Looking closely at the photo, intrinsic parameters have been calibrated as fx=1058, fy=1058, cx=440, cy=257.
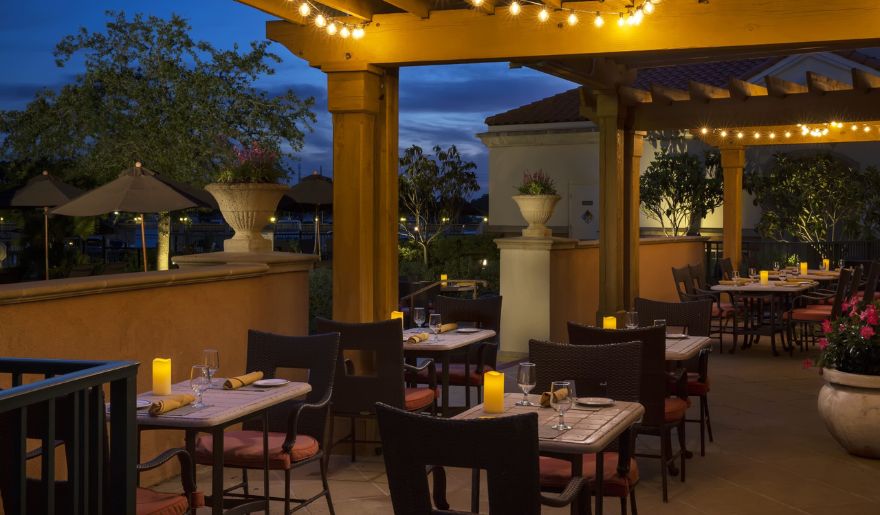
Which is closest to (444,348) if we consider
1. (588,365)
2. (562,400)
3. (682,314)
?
(682,314)

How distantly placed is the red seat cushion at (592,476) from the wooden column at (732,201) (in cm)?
1226

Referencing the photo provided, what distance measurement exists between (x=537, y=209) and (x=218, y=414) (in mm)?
7235

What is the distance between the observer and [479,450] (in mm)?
2912

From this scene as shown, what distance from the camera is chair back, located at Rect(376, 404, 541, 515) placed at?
290 cm

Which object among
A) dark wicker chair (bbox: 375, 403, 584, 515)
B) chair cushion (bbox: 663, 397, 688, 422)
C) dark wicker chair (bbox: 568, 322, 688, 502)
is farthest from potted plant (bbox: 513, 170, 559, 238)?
dark wicker chair (bbox: 375, 403, 584, 515)

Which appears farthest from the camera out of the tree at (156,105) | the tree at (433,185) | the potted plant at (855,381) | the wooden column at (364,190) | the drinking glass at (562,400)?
the tree at (156,105)

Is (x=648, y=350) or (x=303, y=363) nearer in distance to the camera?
(x=303, y=363)

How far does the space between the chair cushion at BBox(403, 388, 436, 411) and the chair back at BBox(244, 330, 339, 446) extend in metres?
0.93

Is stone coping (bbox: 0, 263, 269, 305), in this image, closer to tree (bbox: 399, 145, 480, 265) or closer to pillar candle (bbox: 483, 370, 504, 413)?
pillar candle (bbox: 483, 370, 504, 413)

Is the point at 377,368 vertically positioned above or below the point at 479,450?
below

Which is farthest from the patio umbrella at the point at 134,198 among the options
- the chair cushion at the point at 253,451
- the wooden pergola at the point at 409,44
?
the chair cushion at the point at 253,451

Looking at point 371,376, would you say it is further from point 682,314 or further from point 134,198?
point 134,198

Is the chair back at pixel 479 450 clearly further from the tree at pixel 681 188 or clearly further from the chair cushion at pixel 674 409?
the tree at pixel 681 188

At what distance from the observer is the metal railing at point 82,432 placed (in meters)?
2.59
